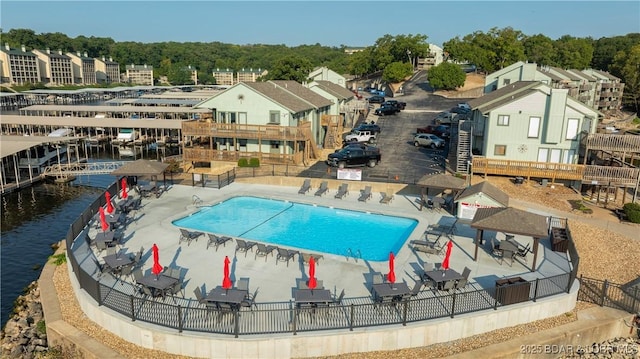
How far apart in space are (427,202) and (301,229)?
899 cm

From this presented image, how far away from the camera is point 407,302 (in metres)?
15.1

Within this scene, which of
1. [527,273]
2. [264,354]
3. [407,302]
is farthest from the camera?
[527,273]

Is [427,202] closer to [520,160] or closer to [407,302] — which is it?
[520,160]

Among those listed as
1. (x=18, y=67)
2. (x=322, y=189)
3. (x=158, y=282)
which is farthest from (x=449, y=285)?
(x=18, y=67)

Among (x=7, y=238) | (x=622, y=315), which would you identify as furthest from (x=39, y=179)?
(x=622, y=315)

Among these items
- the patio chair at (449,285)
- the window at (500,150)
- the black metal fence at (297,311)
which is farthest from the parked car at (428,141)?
the patio chair at (449,285)

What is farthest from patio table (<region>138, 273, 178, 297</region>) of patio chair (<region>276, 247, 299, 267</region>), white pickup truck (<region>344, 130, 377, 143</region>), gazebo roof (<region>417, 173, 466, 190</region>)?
white pickup truck (<region>344, 130, 377, 143</region>)

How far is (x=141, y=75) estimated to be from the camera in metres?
186

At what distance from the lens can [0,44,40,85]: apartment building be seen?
135 m

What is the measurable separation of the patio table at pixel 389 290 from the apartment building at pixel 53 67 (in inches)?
6589

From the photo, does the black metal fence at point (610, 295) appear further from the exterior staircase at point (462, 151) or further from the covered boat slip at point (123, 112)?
the covered boat slip at point (123, 112)

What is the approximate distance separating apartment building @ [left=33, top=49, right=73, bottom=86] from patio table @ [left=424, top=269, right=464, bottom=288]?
550 ft

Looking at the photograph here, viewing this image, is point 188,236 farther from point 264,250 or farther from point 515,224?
point 515,224

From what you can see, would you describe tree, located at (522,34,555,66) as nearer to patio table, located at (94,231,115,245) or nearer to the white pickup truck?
the white pickup truck
